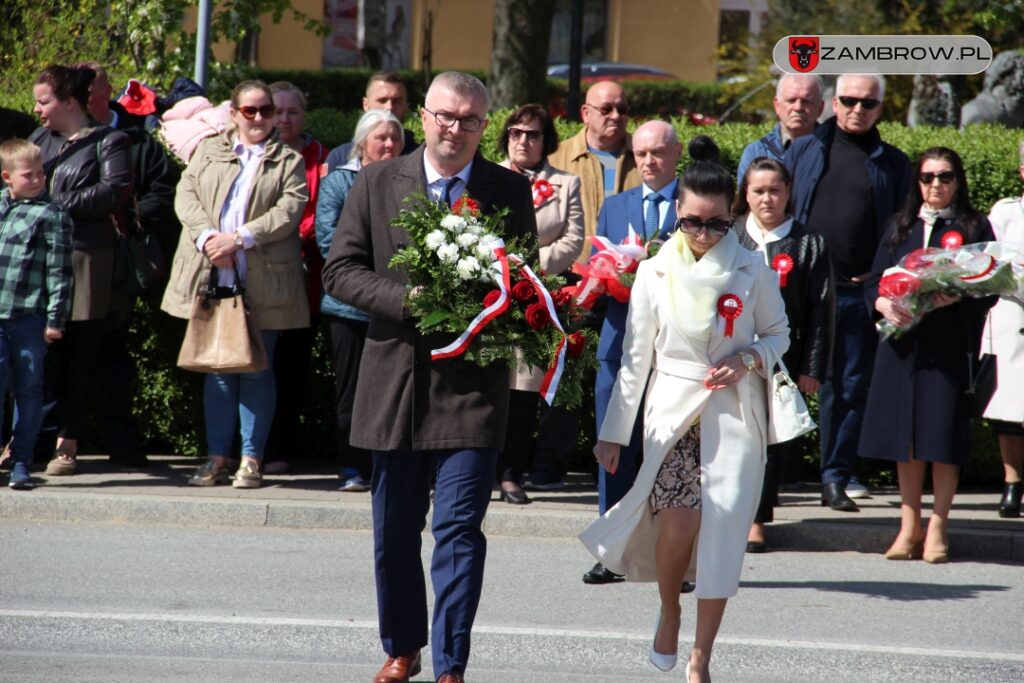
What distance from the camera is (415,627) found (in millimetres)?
5449

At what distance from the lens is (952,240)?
7.83m

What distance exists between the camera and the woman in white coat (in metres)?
8.60

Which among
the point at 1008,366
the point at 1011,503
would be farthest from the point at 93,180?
the point at 1011,503

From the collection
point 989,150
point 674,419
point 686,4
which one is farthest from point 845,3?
point 674,419

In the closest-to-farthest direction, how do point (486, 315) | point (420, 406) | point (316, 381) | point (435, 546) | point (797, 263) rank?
point (486, 315) < point (435, 546) < point (420, 406) < point (797, 263) < point (316, 381)

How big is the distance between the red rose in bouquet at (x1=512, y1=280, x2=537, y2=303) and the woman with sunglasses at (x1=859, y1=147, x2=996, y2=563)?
3247mm

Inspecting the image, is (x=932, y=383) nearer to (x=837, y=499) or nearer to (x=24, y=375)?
(x=837, y=499)

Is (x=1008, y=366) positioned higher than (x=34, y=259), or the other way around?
(x=34, y=259)

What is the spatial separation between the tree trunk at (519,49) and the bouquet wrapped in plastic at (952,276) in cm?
768

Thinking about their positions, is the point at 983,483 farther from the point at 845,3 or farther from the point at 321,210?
the point at 845,3

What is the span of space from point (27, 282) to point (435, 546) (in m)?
4.36

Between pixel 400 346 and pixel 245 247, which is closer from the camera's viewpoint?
pixel 400 346

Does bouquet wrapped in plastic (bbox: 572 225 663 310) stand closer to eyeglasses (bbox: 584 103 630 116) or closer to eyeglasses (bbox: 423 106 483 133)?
eyeglasses (bbox: 423 106 483 133)

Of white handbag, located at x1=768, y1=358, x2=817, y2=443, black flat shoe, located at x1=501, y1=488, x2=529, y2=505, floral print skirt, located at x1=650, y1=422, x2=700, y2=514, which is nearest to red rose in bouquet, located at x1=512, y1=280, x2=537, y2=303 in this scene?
floral print skirt, located at x1=650, y1=422, x2=700, y2=514
